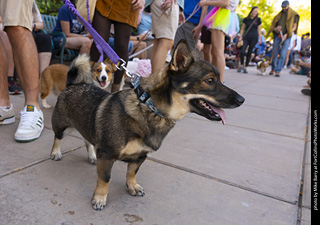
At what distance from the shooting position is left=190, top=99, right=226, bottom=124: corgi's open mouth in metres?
1.90

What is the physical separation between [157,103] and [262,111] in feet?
12.5

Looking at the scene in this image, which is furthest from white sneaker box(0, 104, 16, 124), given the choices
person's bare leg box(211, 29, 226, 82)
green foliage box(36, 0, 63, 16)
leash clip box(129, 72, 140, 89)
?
green foliage box(36, 0, 63, 16)

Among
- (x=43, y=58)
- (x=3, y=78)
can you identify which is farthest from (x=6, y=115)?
(x=43, y=58)

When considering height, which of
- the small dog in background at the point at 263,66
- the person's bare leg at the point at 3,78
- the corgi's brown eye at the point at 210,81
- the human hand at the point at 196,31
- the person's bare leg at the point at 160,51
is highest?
the human hand at the point at 196,31

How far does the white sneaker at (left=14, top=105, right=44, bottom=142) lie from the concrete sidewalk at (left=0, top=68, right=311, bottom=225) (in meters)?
0.08

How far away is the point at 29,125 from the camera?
2.83 meters

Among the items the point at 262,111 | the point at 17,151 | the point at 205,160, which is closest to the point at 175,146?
the point at 205,160

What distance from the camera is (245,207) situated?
1.97 metres

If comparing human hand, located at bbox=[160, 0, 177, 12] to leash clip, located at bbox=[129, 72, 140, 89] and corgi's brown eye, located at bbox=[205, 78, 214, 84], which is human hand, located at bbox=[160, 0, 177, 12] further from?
corgi's brown eye, located at bbox=[205, 78, 214, 84]

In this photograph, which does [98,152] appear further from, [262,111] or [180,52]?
[262,111]

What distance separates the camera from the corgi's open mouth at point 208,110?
190cm

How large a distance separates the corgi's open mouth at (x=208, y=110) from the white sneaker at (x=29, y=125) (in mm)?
1915

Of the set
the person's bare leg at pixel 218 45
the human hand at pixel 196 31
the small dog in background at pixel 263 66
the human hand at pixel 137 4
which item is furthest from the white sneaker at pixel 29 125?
the small dog in background at pixel 263 66

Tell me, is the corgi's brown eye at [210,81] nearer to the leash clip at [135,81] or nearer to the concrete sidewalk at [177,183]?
the leash clip at [135,81]
